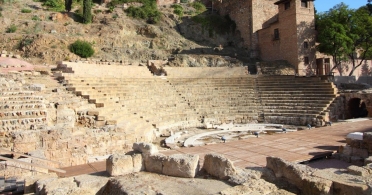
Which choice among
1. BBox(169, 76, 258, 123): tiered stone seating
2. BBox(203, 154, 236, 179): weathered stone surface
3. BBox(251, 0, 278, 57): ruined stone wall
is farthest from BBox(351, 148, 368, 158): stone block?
BBox(251, 0, 278, 57): ruined stone wall

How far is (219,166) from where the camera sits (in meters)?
3.96

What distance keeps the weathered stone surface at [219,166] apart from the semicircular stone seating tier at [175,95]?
14.4ft

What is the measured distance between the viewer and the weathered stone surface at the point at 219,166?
386 centimetres

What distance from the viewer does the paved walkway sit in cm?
533

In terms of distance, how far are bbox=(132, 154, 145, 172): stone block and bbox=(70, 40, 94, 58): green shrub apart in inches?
700

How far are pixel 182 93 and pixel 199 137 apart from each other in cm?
486

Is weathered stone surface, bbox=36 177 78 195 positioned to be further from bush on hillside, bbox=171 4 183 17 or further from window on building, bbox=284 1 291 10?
bush on hillside, bbox=171 4 183 17

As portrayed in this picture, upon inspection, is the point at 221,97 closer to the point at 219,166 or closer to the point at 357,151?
the point at 357,151

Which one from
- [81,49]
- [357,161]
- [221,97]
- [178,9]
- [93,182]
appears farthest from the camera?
[178,9]

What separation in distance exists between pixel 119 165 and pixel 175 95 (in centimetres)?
1016

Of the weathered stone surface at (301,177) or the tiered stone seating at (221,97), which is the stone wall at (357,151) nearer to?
the weathered stone surface at (301,177)

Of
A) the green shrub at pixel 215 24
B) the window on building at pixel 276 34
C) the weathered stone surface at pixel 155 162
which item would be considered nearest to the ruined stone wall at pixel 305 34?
the window on building at pixel 276 34

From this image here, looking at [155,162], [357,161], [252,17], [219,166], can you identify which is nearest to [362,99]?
[357,161]

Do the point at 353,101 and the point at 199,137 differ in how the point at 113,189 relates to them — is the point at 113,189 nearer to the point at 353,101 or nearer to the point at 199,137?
the point at 199,137
